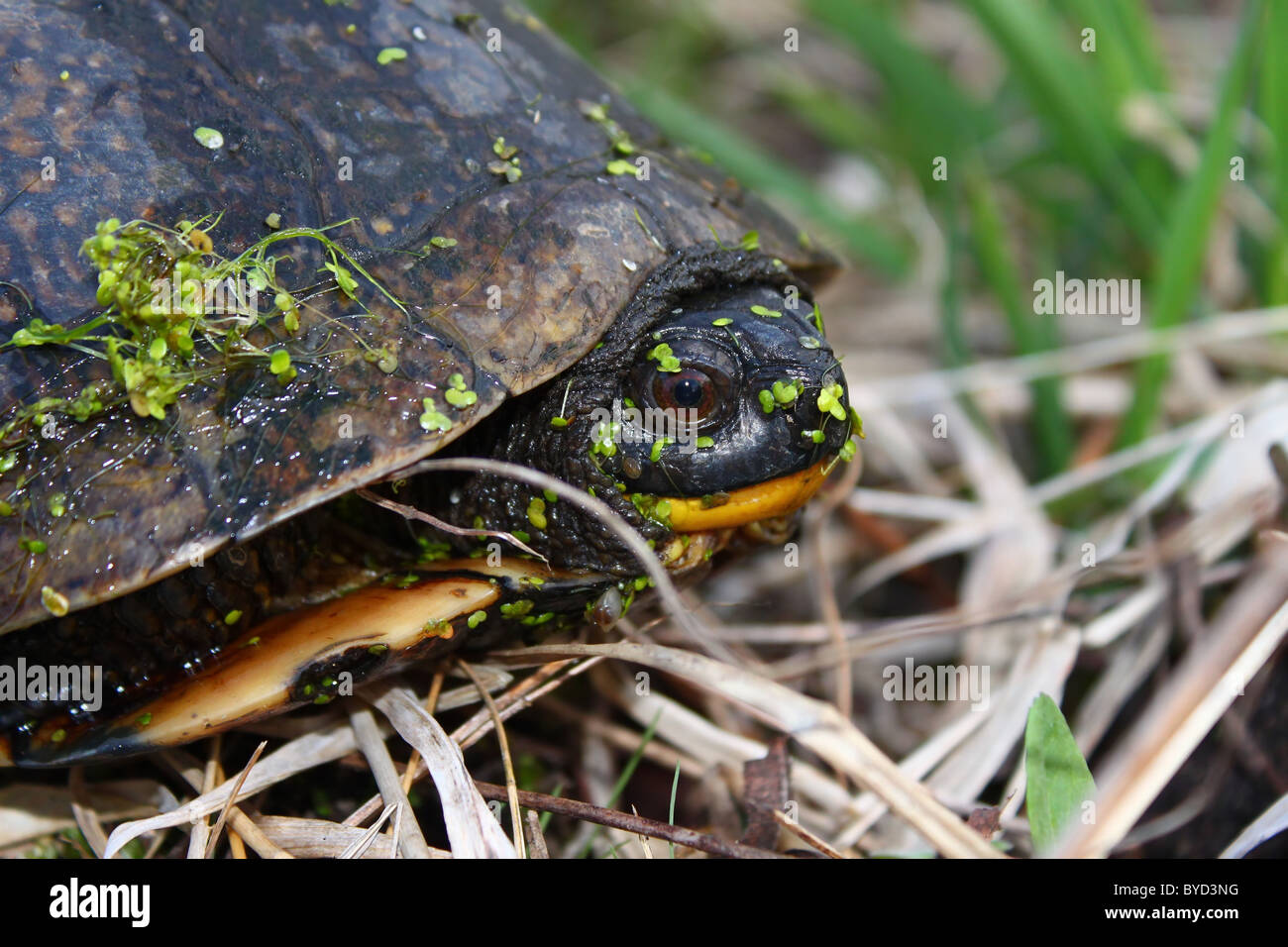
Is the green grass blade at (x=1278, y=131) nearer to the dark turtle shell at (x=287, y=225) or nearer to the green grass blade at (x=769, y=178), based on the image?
the green grass blade at (x=769, y=178)

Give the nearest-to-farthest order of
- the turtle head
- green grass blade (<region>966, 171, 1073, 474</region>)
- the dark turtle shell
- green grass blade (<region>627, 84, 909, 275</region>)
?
the dark turtle shell, the turtle head, green grass blade (<region>966, 171, 1073, 474</region>), green grass blade (<region>627, 84, 909, 275</region>)

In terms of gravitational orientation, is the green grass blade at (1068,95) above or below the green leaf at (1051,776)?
above

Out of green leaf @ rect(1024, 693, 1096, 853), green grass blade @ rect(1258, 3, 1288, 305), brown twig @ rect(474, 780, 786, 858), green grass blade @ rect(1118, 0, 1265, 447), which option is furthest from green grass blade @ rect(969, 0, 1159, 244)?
brown twig @ rect(474, 780, 786, 858)

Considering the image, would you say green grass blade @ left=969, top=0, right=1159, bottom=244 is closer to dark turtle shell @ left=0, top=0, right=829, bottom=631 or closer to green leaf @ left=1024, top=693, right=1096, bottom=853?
dark turtle shell @ left=0, top=0, right=829, bottom=631

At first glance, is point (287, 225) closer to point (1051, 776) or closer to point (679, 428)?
point (679, 428)

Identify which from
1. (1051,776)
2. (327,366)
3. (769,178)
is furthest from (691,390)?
(769,178)

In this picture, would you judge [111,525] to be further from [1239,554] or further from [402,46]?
[1239,554]

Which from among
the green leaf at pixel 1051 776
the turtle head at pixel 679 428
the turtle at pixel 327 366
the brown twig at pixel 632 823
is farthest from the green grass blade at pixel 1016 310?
the brown twig at pixel 632 823

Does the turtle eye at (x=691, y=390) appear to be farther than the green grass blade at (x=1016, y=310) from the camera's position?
No
